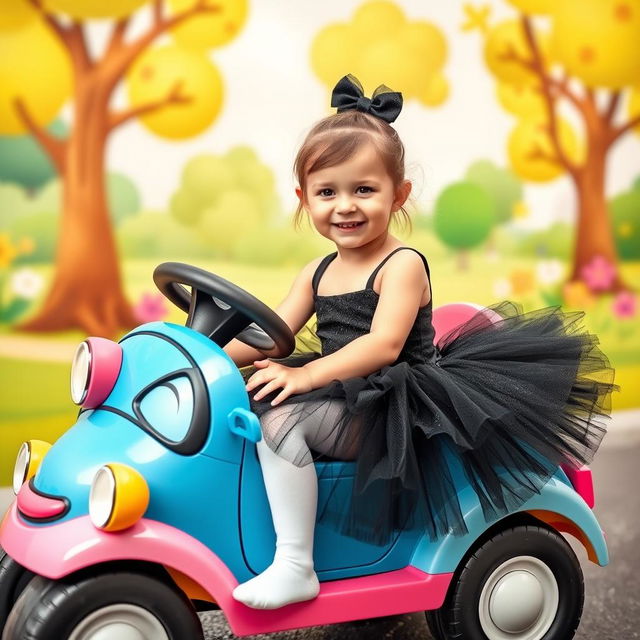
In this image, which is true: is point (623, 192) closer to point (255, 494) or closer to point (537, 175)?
point (537, 175)

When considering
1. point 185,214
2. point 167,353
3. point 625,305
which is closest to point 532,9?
point 625,305

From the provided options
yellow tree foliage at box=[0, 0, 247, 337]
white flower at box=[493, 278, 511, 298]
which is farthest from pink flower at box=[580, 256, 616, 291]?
yellow tree foliage at box=[0, 0, 247, 337]

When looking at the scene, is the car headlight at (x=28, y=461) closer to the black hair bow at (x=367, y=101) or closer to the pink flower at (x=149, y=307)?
the black hair bow at (x=367, y=101)

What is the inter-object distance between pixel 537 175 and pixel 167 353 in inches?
93.0

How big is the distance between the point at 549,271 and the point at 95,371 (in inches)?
96.6

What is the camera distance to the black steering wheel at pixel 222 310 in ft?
3.58

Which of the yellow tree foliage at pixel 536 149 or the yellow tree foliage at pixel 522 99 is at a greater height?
the yellow tree foliage at pixel 522 99

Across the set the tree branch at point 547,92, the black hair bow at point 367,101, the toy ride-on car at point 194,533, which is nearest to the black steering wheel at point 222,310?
the toy ride-on car at point 194,533

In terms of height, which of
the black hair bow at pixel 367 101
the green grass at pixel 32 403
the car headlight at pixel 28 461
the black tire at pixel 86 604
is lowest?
the green grass at pixel 32 403

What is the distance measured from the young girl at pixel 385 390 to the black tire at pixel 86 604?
0.08m

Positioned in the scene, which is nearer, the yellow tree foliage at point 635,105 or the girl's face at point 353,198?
the girl's face at point 353,198

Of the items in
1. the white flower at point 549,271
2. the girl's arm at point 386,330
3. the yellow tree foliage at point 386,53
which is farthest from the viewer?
the white flower at point 549,271

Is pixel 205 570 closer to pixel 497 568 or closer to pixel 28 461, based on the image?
pixel 28 461

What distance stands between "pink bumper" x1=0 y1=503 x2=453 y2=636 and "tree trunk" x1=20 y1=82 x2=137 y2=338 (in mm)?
1629
